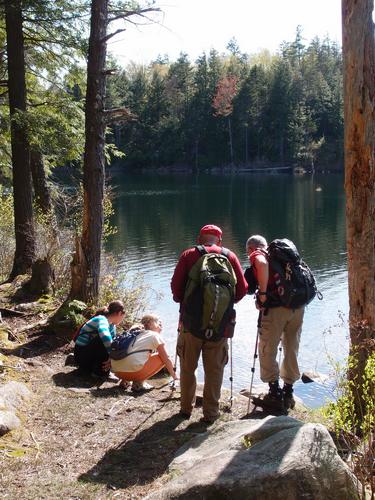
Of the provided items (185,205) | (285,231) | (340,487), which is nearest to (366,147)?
(340,487)

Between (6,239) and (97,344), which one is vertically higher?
(6,239)

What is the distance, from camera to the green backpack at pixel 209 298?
4.35 meters

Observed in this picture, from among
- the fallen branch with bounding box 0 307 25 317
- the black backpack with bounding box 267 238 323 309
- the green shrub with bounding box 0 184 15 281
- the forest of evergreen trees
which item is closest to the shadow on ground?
the black backpack with bounding box 267 238 323 309

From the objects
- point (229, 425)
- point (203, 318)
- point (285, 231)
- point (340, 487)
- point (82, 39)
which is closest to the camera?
point (340, 487)

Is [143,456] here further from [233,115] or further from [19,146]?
[233,115]

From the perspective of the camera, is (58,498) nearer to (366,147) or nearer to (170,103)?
(366,147)

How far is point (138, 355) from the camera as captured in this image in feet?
18.4

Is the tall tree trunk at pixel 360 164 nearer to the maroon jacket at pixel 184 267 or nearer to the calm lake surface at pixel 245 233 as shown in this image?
the calm lake surface at pixel 245 233

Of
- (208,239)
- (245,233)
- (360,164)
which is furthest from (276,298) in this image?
(245,233)

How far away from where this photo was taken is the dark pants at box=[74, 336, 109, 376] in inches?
232

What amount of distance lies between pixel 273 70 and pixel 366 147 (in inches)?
2684

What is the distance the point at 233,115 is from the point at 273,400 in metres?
65.9

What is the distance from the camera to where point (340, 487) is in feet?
9.45

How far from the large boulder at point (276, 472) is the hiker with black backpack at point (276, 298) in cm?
166
